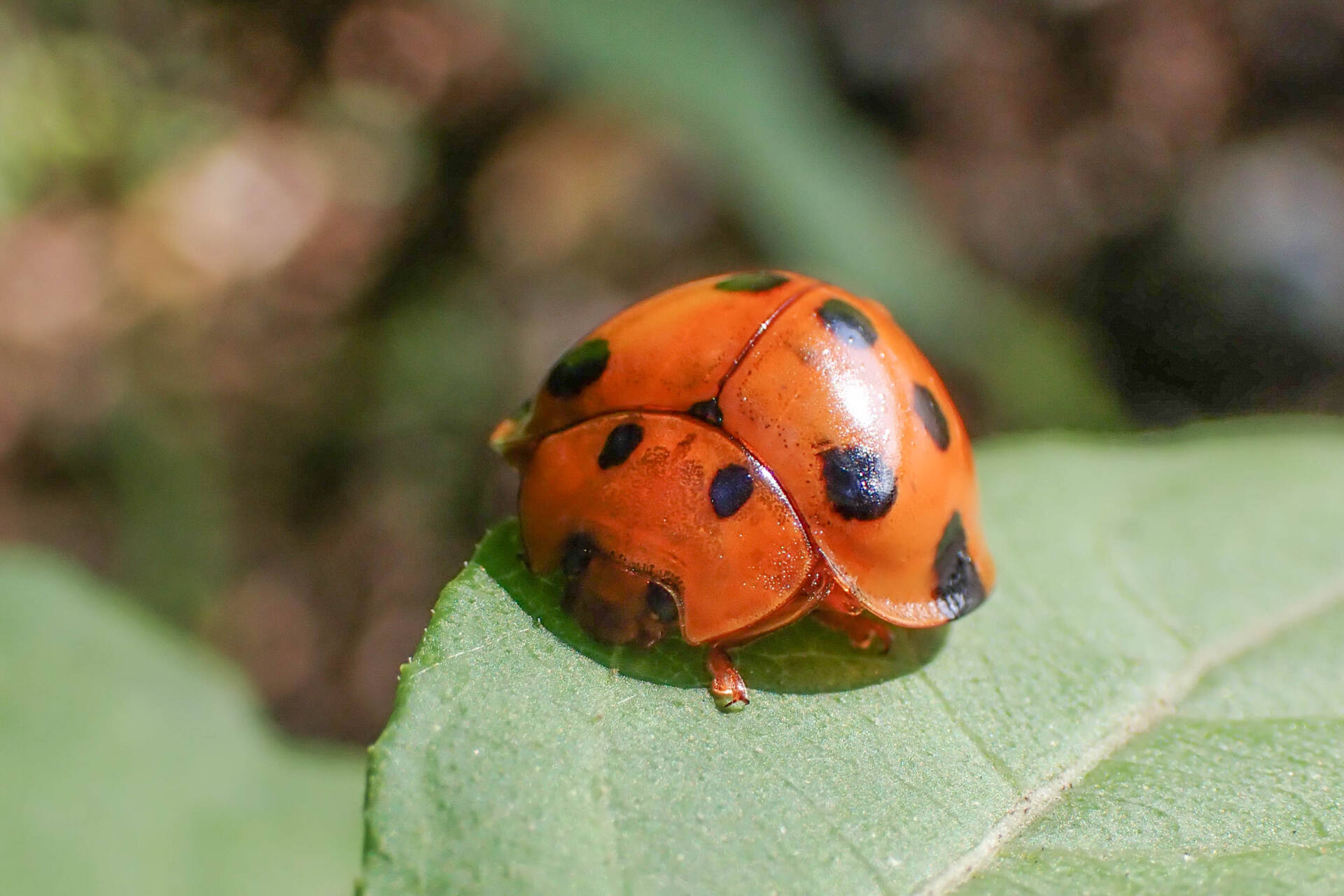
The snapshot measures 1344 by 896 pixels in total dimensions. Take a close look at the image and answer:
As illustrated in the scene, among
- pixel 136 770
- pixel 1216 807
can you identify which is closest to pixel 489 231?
pixel 136 770

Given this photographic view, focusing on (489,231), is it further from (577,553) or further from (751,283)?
(577,553)

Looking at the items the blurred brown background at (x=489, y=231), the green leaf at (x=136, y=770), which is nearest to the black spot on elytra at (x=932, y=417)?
the green leaf at (x=136, y=770)

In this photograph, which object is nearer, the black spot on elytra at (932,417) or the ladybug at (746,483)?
the ladybug at (746,483)

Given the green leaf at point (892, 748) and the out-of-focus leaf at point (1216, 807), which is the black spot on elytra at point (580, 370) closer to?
the green leaf at point (892, 748)

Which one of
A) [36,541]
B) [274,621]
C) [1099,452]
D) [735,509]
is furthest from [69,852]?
[36,541]

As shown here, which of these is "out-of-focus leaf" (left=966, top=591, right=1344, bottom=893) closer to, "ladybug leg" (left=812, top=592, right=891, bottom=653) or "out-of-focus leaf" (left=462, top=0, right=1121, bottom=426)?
"ladybug leg" (left=812, top=592, right=891, bottom=653)

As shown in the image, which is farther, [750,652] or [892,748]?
[750,652]

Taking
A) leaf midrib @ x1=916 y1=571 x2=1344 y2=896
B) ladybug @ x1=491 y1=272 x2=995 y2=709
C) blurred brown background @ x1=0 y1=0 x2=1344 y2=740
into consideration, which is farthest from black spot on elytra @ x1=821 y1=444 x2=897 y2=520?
blurred brown background @ x1=0 y1=0 x2=1344 y2=740
